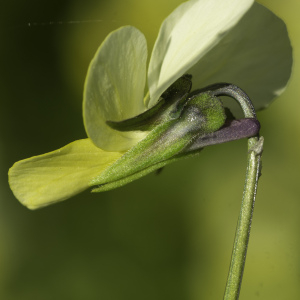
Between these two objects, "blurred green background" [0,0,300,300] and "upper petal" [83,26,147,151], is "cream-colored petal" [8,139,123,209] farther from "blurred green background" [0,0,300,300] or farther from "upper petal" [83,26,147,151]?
"blurred green background" [0,0,300,300]

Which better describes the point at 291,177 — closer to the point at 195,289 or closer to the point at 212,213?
the point at 212,213

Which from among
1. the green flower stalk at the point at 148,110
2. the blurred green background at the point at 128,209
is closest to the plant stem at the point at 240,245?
the green flower stalk at the point at 148,110

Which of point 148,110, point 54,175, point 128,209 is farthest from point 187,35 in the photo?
point 128,209

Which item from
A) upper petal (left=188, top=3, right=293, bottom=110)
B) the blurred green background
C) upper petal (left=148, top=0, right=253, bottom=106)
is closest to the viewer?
upper petal (left=148, top=0, right=253, bottom=106)

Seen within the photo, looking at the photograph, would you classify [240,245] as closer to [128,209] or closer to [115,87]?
[115,87]

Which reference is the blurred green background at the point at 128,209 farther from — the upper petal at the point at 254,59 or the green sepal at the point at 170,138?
the green sepal at the point at 170,138

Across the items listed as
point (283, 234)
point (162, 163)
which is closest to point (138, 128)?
point (162, 163)

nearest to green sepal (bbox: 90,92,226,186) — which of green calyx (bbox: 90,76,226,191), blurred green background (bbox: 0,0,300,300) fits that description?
green calyx (bbox: 90,76,226,191)
